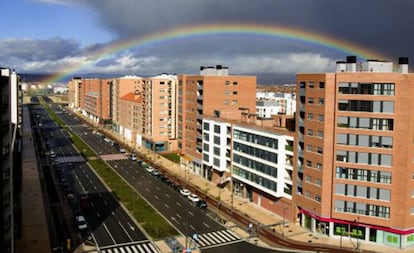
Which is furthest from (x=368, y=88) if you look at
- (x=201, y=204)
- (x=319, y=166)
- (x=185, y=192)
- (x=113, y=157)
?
(x=113, y=157)

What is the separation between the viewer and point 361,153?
4462 cm

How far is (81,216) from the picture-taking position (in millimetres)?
51125

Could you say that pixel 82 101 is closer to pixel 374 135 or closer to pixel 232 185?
pixel 232 185

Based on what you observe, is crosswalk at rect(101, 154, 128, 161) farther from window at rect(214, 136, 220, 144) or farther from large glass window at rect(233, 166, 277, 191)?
large glass window at rect(233, 166, 277, 191)

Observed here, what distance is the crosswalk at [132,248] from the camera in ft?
138

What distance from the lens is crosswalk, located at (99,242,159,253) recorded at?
4200cm

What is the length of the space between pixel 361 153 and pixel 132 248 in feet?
83.3

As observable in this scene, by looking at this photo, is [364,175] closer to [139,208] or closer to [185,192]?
[185,192]

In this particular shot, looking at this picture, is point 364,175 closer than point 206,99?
Yes

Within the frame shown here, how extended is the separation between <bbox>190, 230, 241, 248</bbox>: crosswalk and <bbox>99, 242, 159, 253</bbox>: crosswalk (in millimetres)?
4345

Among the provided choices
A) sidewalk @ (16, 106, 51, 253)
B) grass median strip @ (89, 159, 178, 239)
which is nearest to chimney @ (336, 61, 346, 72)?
grass median strip @ (89, 159, 178, 239)

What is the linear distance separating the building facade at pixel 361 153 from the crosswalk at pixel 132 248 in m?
18.1

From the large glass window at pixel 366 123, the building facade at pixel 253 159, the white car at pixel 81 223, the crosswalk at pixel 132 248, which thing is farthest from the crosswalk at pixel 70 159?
the large glass window at pixel 366 123

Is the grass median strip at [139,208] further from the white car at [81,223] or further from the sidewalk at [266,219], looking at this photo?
the sidewalk at [266,219]
